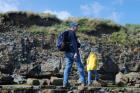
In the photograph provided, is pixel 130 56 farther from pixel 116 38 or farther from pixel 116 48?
pixel 116 38

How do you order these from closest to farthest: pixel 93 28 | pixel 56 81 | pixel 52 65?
pixel 56 81 → pixel 52 65 → pixel 93 28

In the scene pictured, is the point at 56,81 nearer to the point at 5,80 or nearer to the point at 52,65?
the point at 5,80

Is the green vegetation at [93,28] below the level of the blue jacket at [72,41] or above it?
above

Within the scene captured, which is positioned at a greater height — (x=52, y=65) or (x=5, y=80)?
(x=52, y=65)

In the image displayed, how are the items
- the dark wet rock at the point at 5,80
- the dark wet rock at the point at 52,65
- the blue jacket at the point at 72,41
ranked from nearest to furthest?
the blue jacket at the point at 72,41, the dark wet rock at the point at 5,80, the dark wet rock at the point at 52,65

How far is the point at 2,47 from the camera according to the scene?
26.9 metres

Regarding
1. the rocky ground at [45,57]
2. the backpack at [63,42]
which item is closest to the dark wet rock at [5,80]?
the backpack at [63,42]

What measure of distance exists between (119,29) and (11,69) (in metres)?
15.1

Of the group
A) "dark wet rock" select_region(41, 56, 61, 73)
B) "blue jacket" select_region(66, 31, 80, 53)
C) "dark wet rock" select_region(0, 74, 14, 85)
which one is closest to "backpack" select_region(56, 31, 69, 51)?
"blue jacket" select_region(66, 31, 80, 53)

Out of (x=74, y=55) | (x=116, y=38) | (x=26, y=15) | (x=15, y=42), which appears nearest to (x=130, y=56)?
(x=116, y=38)

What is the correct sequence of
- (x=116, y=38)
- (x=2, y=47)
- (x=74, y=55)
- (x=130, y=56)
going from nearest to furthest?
(x=74, y=55) < (x=2, y=47) < (x=130, y=56) < (x=116, y=38)

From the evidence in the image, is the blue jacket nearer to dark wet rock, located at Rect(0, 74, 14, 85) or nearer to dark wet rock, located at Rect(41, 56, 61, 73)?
dark wet rock, located at Rect(0, 74, 14, 85)

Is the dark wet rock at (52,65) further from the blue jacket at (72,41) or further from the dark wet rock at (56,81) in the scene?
the blue jacket at (72,41)

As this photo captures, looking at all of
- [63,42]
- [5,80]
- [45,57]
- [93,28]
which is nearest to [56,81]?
[5,80]
